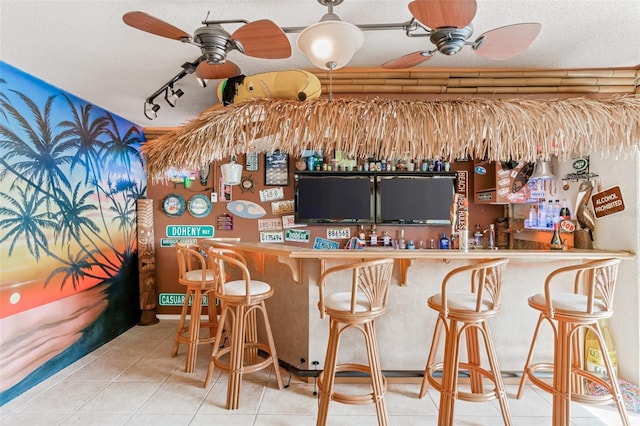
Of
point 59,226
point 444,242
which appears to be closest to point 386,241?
point 444,242

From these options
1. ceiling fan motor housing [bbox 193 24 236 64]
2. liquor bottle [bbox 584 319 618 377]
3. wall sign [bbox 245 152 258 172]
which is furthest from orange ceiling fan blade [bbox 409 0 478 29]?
wall sign [bbox 245 152 258 172]

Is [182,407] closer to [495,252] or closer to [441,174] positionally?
[495,252]

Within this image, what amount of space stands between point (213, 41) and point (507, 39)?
5.06 feet

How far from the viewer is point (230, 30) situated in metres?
2.21

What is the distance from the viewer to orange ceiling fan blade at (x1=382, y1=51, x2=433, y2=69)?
6.57 ft

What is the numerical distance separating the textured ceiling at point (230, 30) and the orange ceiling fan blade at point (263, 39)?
0.31 meters

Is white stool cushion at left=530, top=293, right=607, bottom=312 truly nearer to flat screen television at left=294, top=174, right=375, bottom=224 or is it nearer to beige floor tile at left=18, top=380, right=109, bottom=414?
flat screen television at left=294, top=174, right=375, bottom=224

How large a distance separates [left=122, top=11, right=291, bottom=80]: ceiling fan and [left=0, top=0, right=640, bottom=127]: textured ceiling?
27 centimetres

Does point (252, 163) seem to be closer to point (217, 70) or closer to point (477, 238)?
point (217, 70)

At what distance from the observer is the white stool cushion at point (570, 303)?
206 cm

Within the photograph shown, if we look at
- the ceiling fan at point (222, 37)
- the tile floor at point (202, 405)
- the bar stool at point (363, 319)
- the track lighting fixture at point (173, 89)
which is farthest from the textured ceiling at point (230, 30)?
the tile floor at point (202, 405)

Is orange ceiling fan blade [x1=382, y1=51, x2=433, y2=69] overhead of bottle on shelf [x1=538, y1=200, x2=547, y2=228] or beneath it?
overhead

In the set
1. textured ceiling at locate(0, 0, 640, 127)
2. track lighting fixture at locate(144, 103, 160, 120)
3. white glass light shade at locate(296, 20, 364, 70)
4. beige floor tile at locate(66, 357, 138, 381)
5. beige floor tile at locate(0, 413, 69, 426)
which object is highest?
textured ceiling at locate(0, 0, 640, 127)

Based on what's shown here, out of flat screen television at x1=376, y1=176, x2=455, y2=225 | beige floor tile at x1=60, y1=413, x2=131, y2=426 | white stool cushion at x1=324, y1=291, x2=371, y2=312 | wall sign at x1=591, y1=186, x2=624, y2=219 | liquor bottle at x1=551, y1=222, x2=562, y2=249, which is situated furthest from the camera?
flat screen television at x1=376, y1=176, x2=455, y2=225
